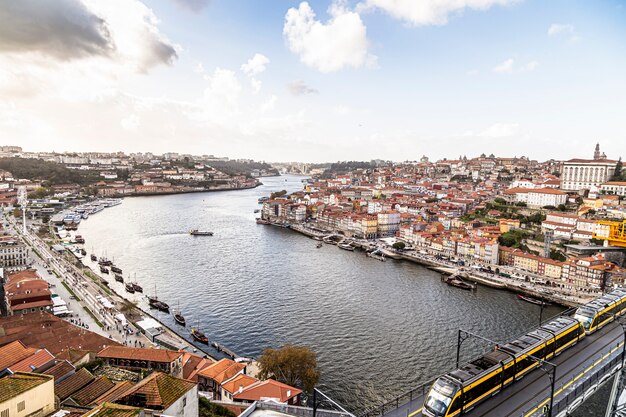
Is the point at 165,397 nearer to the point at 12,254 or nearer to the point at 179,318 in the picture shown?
the point at 179,318

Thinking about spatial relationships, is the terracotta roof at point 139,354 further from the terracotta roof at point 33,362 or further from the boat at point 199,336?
the boat at point 199,336

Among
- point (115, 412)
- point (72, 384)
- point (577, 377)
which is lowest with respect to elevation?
point (72, 384)

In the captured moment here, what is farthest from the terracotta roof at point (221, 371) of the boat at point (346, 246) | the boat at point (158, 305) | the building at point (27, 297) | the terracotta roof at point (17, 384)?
the boat at point (346, 246)

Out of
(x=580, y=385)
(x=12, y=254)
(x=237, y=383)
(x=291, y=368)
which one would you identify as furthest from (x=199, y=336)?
(x=12, y=254)

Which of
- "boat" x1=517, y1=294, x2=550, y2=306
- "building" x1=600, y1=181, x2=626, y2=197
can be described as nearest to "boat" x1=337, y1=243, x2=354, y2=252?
"boat" x1=517, y1=294, x2=550, y2=306

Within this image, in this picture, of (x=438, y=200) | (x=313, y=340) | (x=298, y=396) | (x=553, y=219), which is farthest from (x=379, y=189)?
(x=298, y=396)

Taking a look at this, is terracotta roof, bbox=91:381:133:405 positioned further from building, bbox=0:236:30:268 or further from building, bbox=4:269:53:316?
building, bbox=0:236:30:268

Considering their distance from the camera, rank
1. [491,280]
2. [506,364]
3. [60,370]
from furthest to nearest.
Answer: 1. [491,280]
2. [60,370]
3. [506,364]
